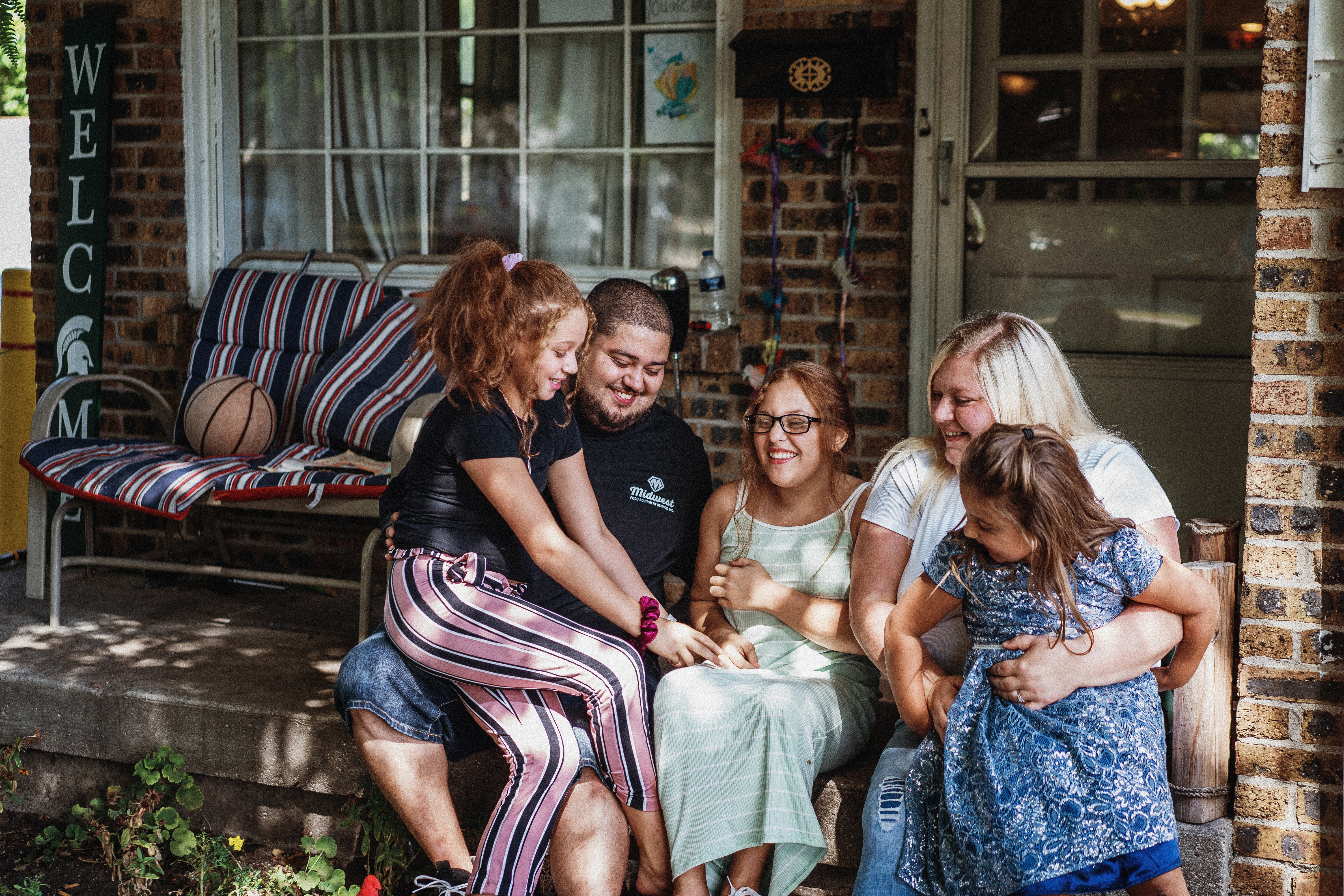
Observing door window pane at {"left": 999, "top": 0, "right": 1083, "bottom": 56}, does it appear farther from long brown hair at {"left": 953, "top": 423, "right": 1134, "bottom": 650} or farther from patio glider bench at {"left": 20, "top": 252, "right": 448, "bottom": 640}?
long brown hair at {"left": 953, "top": 423, "right": 1134, "bottom": 650}

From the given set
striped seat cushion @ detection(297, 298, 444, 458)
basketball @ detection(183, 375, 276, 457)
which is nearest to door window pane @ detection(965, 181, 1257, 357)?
striped seat cushion @ detection(297, 298, 444, 458)

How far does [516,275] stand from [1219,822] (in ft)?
5.55

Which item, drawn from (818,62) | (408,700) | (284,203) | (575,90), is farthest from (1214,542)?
(284,203)

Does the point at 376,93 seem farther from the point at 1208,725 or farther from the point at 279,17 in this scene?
the point at 1208,725

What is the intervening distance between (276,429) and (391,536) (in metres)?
1.53

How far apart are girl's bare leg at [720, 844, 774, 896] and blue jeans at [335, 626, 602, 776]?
0.31 metres

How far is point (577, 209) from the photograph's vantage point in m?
4.08

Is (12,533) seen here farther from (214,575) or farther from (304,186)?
(304,186)

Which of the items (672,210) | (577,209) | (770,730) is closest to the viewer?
(770,730)

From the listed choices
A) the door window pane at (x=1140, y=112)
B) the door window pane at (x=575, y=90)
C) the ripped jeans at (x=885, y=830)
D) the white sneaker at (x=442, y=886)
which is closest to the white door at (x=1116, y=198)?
the door window pane at (x=1140, y=112)

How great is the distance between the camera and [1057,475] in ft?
6.11

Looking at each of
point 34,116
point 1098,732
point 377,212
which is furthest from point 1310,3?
point 34,116

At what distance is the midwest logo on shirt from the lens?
270 cm

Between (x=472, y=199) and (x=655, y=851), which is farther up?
(x=472, y=199)
